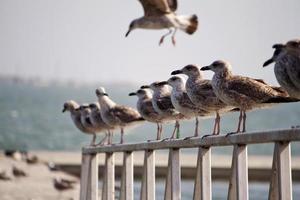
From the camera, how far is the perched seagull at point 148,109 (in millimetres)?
12789

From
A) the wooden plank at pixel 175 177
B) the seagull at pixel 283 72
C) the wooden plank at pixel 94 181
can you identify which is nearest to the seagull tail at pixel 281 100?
the seagull at pixel 283 72

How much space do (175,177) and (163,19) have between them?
10.2ft

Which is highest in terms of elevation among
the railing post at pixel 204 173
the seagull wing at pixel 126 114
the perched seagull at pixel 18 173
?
the perched seagull at pixel 18 173

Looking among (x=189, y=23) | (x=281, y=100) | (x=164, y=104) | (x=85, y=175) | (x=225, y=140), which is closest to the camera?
(x=225, y=140)

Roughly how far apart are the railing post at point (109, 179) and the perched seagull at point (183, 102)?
1.77m

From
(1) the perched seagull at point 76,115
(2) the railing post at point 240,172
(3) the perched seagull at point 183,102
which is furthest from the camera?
(1) the perched seagull at point 76,115

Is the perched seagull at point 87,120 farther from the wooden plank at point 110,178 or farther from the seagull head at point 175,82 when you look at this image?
the seagull head at point 175,82

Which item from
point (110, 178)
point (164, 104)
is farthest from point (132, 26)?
point (110, 178)

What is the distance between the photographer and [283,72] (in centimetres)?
892

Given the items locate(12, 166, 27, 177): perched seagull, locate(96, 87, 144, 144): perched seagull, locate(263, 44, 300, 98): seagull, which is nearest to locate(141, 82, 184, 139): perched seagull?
locate(96, 87, 144, 144): perched seagull

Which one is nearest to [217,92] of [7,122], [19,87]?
[7,122]

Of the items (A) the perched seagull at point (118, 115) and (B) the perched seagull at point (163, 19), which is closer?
(B) the perched seagull at point (163, 19)

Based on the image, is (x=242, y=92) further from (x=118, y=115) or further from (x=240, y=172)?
(x=118, y=115)

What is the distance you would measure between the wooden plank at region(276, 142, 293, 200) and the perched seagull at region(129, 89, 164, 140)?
437 centimetres
